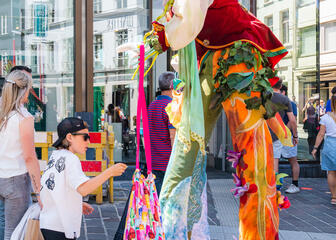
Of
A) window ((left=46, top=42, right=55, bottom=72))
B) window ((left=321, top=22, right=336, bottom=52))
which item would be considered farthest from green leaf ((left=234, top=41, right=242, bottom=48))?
window ((left=321, top=22, right=336, bottom=52))

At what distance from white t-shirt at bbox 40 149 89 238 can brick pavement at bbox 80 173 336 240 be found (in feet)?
4.97

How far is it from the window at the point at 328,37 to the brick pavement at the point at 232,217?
1195 cm

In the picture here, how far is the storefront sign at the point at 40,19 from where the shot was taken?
7.82 m

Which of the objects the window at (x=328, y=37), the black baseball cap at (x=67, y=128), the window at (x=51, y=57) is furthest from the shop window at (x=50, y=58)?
the window at (x=328, y=37)

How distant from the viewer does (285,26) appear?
8836mm

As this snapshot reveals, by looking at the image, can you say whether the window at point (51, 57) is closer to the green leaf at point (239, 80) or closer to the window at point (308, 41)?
the window at point (308, 41)

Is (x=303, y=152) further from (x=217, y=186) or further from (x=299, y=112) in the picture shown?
(x=217, y=186)

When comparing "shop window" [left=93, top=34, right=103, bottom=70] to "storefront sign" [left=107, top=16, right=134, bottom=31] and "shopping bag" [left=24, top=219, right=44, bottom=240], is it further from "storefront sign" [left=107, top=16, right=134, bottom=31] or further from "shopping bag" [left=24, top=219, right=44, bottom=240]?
"shopping bag" [left=24, top=219, right=44, bottom=240]

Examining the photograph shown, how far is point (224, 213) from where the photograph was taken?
5461mm

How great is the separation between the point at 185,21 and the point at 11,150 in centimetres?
173

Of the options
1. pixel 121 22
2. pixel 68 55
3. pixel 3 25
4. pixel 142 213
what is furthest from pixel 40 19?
pixel 142 213

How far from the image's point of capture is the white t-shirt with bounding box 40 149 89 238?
2824mm

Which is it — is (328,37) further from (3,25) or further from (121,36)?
(3,25)

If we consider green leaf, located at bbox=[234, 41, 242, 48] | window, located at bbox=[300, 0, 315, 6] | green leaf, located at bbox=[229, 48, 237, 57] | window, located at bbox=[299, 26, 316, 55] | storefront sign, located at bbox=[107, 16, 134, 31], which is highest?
window, located at bbox=[300, 0, 315, 6]
